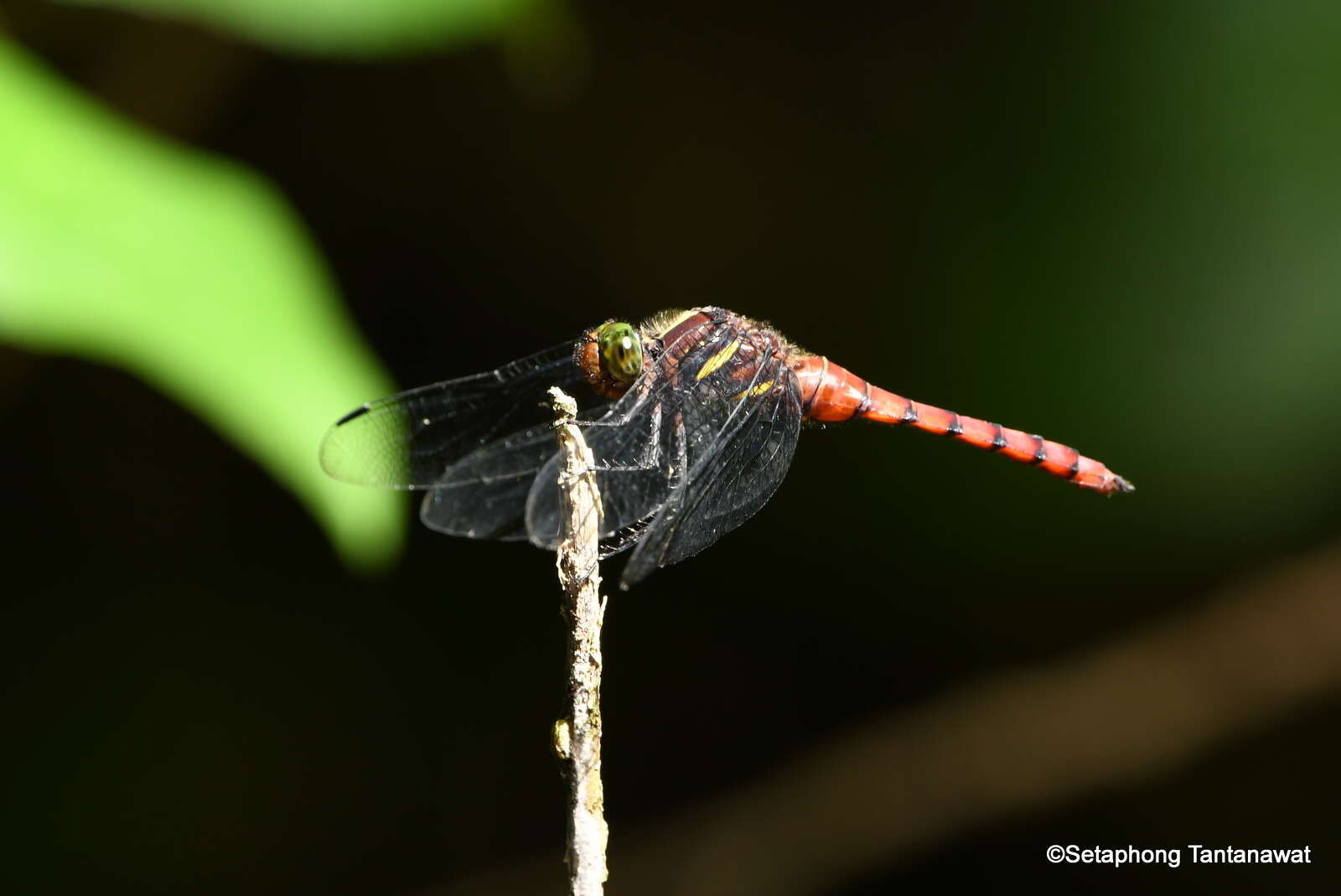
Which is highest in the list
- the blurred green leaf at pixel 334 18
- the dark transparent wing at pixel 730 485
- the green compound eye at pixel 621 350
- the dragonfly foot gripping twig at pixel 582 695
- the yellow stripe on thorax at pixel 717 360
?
the blurred green leaf at pixel 334 18

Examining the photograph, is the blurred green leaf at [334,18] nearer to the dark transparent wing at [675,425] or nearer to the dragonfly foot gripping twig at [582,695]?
the dark transparent wing at [675,425]

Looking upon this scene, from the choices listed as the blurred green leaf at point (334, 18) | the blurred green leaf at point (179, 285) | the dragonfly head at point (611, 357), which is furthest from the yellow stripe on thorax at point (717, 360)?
the blurred green leaf at point (334, 18)

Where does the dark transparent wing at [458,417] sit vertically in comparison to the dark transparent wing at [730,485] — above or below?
above

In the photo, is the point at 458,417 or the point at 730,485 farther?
the point at 458,417

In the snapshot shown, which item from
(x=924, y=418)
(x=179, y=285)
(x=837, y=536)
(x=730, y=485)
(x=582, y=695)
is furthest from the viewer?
(x=837, y=536)

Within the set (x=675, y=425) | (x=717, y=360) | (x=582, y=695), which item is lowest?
(x=582, y=695)

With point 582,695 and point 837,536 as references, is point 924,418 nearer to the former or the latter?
point 837,536

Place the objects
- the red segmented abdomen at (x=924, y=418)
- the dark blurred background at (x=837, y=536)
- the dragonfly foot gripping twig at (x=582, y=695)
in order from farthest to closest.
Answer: the dark blurred background at (x=837, y=536)
the red segmented abdomen at (x=924, y=418)
the dragonfly foot gripping twig at (x=582, y=695)

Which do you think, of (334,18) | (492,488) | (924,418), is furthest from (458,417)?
(924,418)
